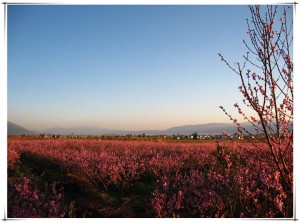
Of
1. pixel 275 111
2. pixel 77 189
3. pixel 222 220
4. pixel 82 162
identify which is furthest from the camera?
pixel 82 162

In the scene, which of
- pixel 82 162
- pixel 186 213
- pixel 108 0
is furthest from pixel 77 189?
pixel 108 0

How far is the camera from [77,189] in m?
5.32

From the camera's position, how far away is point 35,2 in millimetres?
3787
